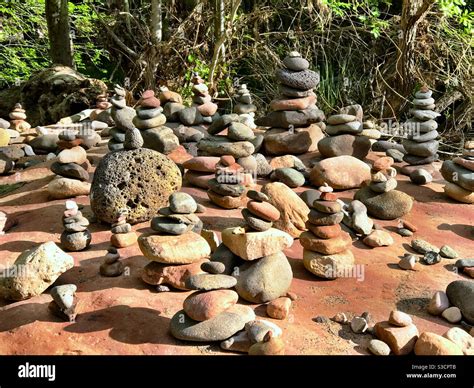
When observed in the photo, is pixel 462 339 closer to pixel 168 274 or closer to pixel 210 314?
pixel 210 314

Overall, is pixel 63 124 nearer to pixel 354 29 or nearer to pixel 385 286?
pixel 354 29

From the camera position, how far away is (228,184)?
5.46 m

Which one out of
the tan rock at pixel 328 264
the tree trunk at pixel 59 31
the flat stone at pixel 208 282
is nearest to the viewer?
the flat stone at pixel 208 282

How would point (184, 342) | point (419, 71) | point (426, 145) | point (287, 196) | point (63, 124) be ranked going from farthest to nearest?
point (419, 71) < point (63, 124) < point (426, 145) < point (287, 196) < point (184, 342)

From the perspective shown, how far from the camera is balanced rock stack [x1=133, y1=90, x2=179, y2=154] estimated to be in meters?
6.41

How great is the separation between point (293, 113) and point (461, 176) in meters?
2.17

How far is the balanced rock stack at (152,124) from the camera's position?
21.0ft

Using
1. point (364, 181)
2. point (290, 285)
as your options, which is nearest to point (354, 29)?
point (364, 181)

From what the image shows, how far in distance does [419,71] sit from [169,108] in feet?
14.8

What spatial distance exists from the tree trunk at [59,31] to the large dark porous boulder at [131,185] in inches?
231

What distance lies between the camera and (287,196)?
208 inches

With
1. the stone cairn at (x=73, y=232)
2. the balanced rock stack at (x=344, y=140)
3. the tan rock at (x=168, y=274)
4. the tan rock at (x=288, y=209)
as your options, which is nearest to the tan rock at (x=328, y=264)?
the tan rock at (x=288, y=209)

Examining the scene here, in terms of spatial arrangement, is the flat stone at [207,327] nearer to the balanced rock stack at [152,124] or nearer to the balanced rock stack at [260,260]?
the balanced rock stack at [260,260]

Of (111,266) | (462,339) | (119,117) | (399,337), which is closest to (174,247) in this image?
(111,266)
